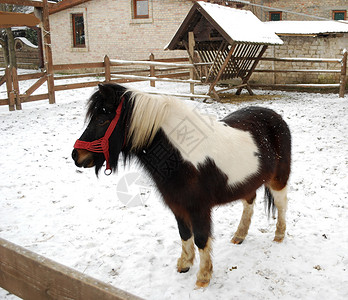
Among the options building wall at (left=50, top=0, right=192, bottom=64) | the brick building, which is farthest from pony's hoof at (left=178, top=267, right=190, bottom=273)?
the brick building

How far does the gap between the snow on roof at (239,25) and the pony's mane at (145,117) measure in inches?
281

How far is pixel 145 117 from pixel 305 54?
11620 mm

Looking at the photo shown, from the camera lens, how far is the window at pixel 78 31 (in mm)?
18281

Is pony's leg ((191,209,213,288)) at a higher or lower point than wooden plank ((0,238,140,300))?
lower

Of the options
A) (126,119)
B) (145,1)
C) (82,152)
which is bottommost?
(82,152)

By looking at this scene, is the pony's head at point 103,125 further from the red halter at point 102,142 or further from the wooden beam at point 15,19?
the wooden beam at point 15,19

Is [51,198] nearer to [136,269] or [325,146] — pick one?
[136,269]

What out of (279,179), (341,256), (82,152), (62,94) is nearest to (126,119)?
(82,152)

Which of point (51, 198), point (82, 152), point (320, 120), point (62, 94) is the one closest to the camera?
point (82, 152)

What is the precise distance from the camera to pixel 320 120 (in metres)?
7.85

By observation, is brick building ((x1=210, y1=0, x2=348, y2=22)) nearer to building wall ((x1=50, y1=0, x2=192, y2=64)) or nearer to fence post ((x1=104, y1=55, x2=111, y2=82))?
building wall ((x1=50, y1=0, x2=192, y2=64))

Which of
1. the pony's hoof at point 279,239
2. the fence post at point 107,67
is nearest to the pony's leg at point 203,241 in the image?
the pony's hoof at point 279,239

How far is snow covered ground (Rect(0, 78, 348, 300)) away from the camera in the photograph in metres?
2.70

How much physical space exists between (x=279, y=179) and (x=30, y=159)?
14.3 ft
